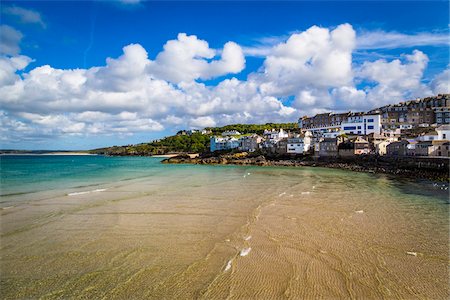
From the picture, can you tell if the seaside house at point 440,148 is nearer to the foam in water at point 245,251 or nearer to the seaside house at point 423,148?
the seaside house at point 423,148

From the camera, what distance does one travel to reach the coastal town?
159 ft

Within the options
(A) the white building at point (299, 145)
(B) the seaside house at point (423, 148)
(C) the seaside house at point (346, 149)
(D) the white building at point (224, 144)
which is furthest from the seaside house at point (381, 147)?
(D) the white building at point (224, 144)

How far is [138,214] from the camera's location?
48.2 feet

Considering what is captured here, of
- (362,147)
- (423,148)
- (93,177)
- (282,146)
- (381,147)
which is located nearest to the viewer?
(93,177)

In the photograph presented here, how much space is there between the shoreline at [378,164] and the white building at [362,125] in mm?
19401

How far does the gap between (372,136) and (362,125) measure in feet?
47.2

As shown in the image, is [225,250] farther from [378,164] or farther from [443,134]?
[443,134]

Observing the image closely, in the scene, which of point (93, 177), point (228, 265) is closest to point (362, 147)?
point (93, 177)

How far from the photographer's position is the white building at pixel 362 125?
67.6 meters

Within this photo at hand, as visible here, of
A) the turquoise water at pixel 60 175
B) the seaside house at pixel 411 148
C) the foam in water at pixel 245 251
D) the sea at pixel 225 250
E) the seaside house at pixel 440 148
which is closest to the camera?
the sea at pixel 225 250

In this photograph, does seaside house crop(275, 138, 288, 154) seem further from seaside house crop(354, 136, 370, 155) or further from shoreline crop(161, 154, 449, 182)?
seaside house crop(354, 136, 370, 155)

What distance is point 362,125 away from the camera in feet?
233

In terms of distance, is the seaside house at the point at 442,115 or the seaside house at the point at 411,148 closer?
the seaside house at the point at 411,148

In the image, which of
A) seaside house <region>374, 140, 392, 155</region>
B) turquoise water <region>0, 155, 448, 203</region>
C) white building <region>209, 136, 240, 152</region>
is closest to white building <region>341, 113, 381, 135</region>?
seaside house <region>374, 140, 392, 155</region>
